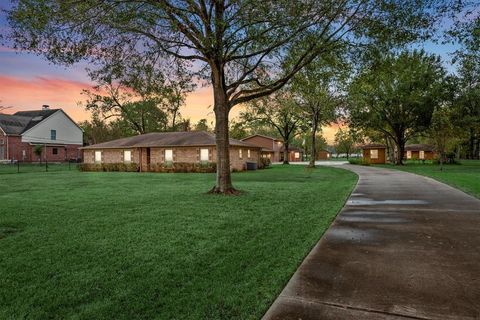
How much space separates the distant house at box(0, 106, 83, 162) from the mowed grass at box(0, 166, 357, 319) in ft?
136

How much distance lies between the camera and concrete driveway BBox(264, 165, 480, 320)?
10.2 ft

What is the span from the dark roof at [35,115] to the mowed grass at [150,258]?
1712 inches

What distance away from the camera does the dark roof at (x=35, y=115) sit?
45.7 meters

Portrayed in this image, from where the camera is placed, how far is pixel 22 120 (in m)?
46.4

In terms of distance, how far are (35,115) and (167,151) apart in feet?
102

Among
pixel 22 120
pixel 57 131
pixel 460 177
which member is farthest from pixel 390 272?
pixel 22 120

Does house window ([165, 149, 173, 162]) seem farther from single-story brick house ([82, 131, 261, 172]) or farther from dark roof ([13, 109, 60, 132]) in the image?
dark roof ([13, 109, 60, 132])

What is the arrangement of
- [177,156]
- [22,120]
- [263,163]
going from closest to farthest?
[177,156] < [263,163] < [22,120]

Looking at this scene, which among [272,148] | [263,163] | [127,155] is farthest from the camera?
[272,148]

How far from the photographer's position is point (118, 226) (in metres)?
6.86

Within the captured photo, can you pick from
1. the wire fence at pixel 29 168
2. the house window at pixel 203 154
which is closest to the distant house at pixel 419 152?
the house window at pixel 203 154

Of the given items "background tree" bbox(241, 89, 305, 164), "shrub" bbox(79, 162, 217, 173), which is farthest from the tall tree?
"background tree" bbox(241, 89, 305, 164)

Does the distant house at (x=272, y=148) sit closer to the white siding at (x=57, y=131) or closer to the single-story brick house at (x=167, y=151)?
the single-story brick house at (x=167, y=151)

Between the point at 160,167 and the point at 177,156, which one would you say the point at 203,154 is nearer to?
the point at 177,156
